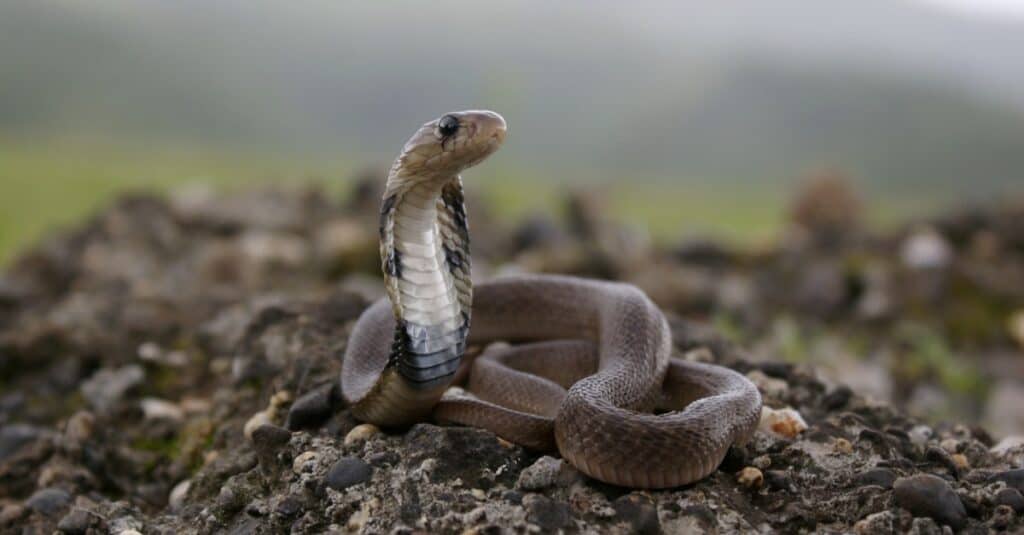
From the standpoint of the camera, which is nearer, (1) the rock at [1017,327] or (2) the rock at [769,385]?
(2) the rock at [769,385]

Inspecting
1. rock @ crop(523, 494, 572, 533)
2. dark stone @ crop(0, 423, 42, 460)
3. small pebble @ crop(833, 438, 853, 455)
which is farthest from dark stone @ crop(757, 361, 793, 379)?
dark stone @ crop(0, 423, 42, 460)

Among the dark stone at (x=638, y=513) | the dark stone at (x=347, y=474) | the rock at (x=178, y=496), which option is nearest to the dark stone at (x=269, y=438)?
the dark stone at (x=347, y=474)

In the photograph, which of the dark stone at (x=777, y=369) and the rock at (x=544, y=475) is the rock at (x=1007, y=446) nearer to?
the dark stone at (x=777, y=369)

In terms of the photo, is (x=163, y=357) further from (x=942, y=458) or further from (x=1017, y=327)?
(x=1017, y=327)

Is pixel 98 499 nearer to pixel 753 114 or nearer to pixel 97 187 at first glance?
pixel 97 187

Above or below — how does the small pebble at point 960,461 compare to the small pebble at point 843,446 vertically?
below
